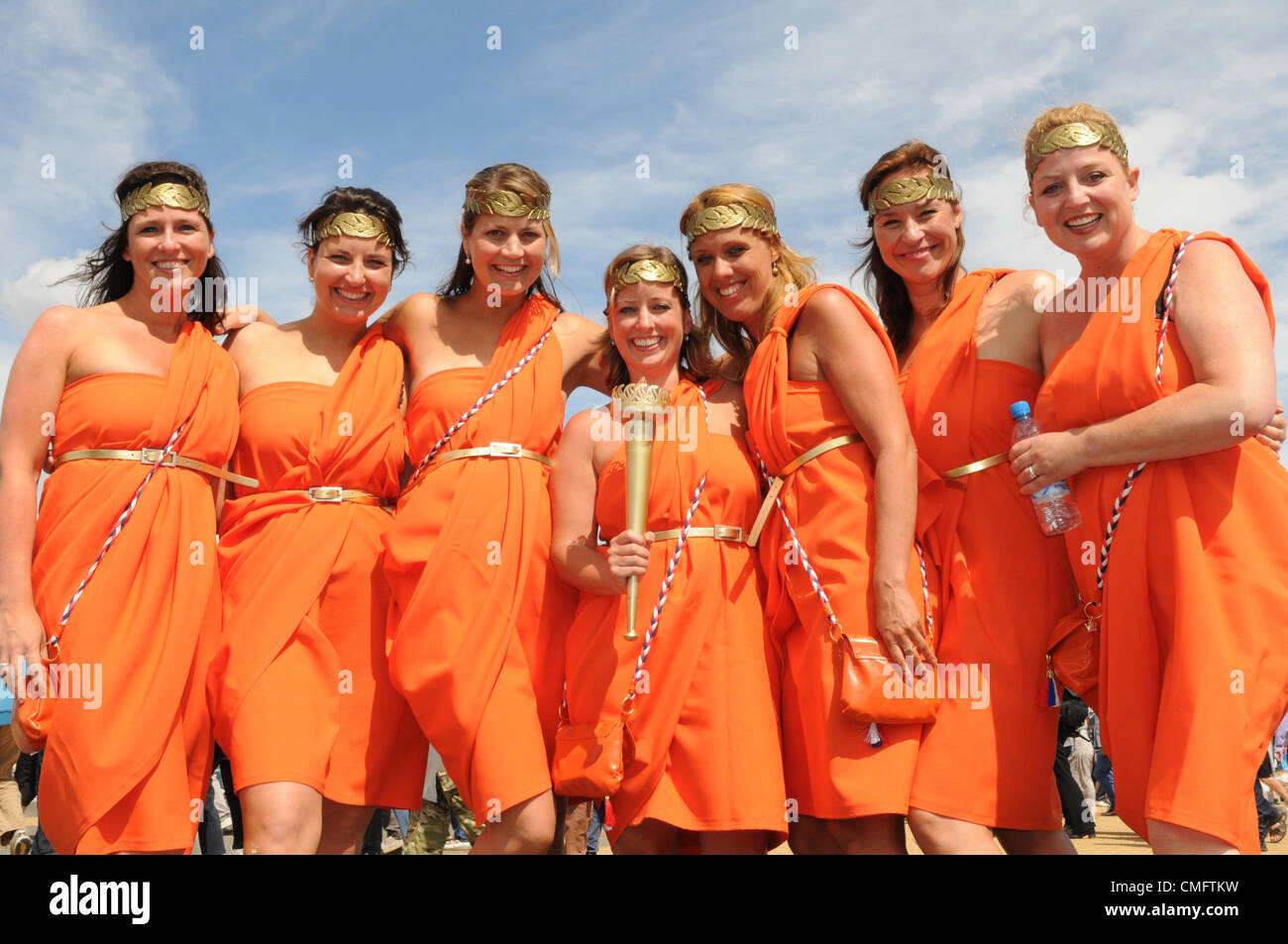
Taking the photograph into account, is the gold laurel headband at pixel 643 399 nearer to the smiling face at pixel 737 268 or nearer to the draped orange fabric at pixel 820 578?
the draped orange fabric at pixel 820 578

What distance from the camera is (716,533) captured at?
4473 millimetres

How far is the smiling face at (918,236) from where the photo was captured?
4.70 meters

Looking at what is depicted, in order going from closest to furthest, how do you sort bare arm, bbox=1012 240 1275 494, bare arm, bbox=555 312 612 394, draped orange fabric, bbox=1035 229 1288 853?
draped orange fabric, bbox=1035 229 1288 853 → bare arm, bbox=1012 240 1275 494 → bare arm, bbox=555 312 612 394

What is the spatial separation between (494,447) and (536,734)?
1282 mm

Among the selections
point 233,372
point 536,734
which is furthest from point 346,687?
point 233,372

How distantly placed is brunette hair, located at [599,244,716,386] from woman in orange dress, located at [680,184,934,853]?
0.51 meters

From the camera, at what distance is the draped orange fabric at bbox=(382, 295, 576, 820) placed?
4.39 m

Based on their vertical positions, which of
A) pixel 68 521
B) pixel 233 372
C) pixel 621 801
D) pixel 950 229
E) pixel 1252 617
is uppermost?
pixel 950 229

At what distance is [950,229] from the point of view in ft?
15.6

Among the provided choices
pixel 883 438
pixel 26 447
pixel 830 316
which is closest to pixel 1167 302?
pixel 883 438

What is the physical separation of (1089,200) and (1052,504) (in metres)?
1.20

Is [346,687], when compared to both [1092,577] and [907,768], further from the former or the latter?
[1092,577]

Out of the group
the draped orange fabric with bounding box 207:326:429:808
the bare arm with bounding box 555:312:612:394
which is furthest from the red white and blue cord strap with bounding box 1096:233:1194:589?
the draped orange fabric with bounding box 207:326:429:808

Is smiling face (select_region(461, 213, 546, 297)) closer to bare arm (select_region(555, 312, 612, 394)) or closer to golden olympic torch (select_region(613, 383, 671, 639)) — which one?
bare arm (select_region(555, 312, 612, 394))
